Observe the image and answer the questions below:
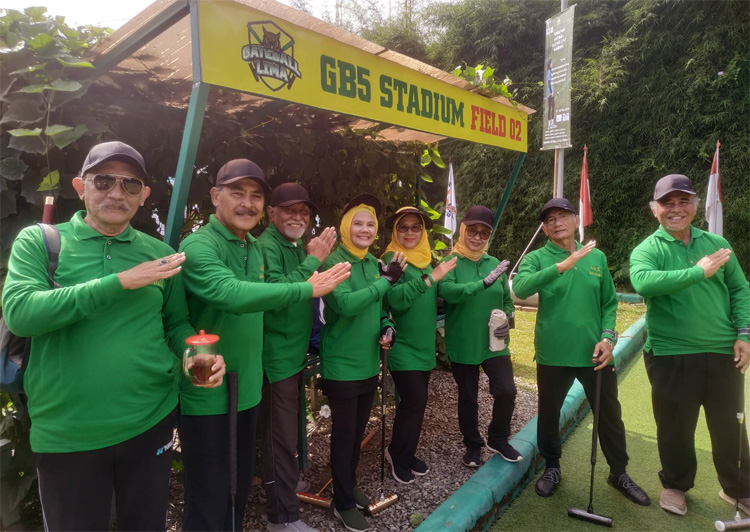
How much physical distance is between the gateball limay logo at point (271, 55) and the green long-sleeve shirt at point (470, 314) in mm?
1613

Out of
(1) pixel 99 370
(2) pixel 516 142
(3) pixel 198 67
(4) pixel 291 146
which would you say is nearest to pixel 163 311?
(1) pixel 99 370

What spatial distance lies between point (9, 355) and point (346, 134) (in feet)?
10.3

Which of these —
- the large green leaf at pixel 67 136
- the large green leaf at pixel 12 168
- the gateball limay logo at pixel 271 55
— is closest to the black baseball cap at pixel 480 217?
the gateball limay logo at pixel 271 55

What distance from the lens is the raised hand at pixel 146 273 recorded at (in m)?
1.64

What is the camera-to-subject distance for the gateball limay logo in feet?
7.11

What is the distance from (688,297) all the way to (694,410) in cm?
71

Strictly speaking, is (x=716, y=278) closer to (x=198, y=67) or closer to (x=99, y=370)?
(x=198, y=67)

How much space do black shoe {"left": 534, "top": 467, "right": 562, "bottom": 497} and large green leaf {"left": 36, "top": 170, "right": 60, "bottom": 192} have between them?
10.9 feet

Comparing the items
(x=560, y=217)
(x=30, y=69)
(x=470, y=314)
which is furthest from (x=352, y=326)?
(x=30, y=69)

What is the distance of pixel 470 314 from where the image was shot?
10.7 ft

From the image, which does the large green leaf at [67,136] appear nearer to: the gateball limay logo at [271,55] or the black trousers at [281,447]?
the gateball limay logo at [271,55]

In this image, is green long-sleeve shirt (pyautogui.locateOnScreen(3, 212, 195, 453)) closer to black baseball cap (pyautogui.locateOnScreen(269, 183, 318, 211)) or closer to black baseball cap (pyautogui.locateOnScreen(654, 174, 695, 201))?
black baseball cap (pyautogui.locateOnScreen(269, 183, 318, 211))

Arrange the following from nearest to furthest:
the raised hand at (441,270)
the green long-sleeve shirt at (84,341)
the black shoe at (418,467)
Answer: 1. the green long-sleeve shirt at (84,341)
2. the raised hand at (441,270)
3. the black shoe at (418,467)

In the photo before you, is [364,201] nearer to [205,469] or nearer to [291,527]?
[205,469]
